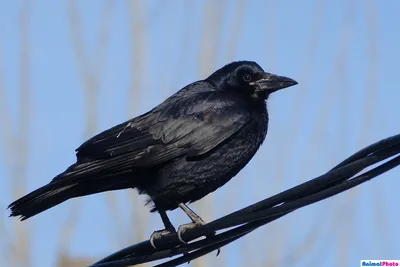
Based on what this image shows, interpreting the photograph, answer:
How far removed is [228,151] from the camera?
6508 mm

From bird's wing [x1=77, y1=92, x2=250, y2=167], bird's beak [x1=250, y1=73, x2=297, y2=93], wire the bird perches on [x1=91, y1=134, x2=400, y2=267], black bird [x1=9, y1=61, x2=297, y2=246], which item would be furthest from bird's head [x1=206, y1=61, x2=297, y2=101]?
wire the bird perches on [x1=91, y1=134, x2=400, y2=267]

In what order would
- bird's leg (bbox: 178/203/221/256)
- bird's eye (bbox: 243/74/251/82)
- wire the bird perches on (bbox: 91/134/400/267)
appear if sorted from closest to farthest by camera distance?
1. wire the bird perches on (bbox: 91/134/400/267)
2. bird's leg (bbox: 178/203/221/256)
3. bird's eye (bbox: 243/74/251/82)

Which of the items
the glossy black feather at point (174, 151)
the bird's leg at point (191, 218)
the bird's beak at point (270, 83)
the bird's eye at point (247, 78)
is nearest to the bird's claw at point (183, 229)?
the bird's leg at point (191, 218)

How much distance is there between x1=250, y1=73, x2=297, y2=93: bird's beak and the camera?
701 centimetres

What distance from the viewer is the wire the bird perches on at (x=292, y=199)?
381 centimetres

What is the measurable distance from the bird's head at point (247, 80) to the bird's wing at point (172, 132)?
0.39 meters

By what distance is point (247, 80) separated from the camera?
288 inches

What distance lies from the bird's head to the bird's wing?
1.28 ft

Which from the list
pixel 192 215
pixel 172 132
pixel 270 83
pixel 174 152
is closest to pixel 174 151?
pixel 174 152

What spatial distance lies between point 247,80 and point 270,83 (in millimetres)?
241

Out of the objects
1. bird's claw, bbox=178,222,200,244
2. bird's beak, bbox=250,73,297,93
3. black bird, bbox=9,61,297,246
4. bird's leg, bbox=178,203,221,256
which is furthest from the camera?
bird's beak, bbox=250,73,297,93

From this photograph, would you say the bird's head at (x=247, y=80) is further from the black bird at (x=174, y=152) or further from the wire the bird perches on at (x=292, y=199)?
the wire the bird perches on at (x=292, y=199)

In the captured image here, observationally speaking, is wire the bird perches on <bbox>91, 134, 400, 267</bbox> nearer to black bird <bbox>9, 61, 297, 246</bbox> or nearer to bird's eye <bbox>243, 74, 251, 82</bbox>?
black bird <bbox>9, 61, 297, 246</bbox>

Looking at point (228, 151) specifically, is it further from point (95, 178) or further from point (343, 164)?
point (343, 164)
